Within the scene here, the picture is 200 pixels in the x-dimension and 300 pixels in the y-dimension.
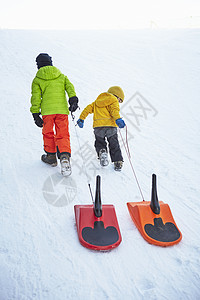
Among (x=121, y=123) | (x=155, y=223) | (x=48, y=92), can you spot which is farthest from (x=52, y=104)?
(x=155, y=223)

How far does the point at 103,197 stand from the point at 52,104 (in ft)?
5.15

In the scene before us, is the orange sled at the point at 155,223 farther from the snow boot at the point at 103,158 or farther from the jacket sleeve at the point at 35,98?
the jacket sleeve at the point at 35,98

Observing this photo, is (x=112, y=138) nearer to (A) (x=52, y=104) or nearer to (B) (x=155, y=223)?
(A) (x=52, y=104)

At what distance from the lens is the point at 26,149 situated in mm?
4316

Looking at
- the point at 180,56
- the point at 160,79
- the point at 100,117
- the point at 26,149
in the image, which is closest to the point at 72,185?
the point at 100,117

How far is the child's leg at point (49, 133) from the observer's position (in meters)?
3.54

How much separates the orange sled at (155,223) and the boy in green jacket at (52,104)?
4.42 ft

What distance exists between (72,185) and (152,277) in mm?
1695

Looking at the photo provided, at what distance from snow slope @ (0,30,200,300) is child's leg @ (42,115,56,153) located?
1.10 feet

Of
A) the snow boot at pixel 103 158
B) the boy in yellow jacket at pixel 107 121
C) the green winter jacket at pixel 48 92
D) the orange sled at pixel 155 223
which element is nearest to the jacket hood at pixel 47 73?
the green winter jacket at pixel 48 92

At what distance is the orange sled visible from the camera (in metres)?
2.28

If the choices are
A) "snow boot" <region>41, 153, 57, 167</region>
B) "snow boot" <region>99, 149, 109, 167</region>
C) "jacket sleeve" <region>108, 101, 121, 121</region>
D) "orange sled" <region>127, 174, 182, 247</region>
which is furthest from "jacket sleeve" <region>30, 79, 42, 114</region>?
"orange sled" <region>127, 174, 182, 247</region>

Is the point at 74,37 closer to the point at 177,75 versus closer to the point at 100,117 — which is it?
the point at 177,75

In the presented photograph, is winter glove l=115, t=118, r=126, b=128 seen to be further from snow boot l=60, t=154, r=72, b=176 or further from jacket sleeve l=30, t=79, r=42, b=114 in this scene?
jacket sleeve l=30, t=79, r=42, b=114
